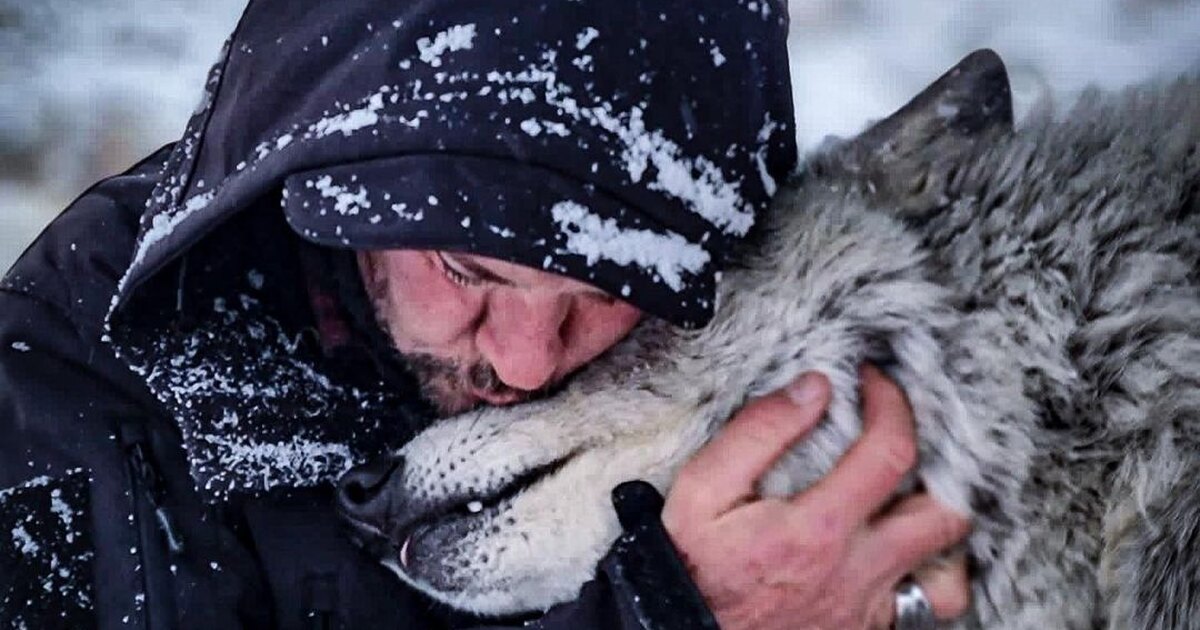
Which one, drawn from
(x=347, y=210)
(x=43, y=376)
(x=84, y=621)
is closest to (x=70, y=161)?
(x=43, y=376)

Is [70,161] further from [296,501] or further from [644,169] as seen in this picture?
[644,169]

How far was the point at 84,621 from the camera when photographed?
2.14m

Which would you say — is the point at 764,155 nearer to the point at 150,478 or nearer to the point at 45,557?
the point at 150,478

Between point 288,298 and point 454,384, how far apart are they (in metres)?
0.32

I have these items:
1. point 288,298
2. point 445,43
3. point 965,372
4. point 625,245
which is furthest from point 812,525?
point 288,298

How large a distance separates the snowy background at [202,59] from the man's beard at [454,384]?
2.17m

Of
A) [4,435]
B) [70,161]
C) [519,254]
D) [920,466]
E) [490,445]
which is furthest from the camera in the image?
[70,161]

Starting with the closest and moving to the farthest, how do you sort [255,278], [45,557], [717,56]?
[717,56] < [45,557] < [255,278]

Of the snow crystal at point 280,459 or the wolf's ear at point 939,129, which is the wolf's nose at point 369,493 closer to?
the snow crystal at point 280,459

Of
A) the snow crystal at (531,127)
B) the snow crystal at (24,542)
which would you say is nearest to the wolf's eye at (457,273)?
the snow crystal at (531,127)

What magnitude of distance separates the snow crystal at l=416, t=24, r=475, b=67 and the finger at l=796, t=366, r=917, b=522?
0.73 meters

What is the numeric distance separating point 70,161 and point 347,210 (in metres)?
2.93

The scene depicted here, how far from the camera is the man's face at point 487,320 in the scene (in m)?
1.93

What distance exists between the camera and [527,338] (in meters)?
1.98
